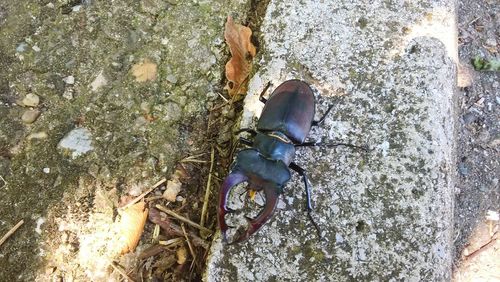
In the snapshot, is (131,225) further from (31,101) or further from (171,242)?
(31,101)

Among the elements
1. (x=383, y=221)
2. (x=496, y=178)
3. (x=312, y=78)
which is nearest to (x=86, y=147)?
(x=312, y=78)

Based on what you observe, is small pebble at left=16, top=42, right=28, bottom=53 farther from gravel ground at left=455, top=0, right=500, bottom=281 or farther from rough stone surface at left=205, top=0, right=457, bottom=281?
gravel ground at left=455, top=0, right=500, bottom=281

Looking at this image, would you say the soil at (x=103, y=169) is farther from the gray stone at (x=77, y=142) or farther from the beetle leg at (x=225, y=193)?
the beetle leg at (x=225, y=193)

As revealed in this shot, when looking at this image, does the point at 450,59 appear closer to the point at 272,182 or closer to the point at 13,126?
the point at 272,182

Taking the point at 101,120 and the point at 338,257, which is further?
the point at 101,120

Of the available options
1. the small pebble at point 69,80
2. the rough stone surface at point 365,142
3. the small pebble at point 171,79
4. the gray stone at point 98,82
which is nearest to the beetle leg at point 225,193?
the rough stone surface at point 365,142

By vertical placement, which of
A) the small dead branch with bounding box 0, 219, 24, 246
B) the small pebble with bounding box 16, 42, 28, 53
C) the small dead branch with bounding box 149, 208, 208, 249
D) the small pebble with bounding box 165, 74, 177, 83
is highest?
the small pebble with bounding box 16, 42, 28, 53

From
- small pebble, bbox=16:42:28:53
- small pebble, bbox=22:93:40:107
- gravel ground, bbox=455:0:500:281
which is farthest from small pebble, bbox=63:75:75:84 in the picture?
gravel ground, bbox=455:0:500:281
